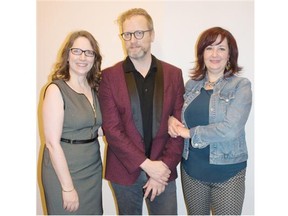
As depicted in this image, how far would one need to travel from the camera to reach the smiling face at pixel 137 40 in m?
1.93

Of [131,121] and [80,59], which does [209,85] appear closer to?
[131,121]

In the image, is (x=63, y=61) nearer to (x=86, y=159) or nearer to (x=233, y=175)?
(x=86, y=159)

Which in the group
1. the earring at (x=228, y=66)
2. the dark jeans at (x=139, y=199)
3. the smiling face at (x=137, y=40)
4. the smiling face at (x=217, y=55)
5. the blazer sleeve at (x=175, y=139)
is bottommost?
the dark jeans at (x=139, y=199)

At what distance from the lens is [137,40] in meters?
1.93

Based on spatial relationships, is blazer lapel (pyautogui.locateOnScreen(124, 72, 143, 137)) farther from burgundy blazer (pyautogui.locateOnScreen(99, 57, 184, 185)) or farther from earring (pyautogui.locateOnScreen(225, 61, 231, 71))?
earring (pyautogui.locateOnScreen(225, 61, 231, 71))

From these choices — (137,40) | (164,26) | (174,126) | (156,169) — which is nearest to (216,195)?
(156,169)

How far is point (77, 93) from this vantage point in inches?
71.2

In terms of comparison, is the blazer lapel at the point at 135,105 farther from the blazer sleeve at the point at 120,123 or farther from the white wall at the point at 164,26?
the white wall at the point at 164,26

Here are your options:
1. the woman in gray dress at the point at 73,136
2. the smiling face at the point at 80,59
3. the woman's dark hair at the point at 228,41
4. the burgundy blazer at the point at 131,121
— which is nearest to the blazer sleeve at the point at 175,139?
the burgundy blazer at the point at 131,121

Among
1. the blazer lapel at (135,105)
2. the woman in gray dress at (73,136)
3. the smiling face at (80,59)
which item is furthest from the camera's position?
the blazer lapel at (135,105)

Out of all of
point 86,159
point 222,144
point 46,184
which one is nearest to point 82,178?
point 86,159

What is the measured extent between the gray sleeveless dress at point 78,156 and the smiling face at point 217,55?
840 millimetres

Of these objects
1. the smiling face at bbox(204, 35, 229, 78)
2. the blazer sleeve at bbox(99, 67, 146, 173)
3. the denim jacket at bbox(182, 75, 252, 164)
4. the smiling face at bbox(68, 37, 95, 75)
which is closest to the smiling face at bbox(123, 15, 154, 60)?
the blazer sleeve at bbox(99, 67, 146, 173)

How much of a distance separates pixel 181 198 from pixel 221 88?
1443 millimetres
